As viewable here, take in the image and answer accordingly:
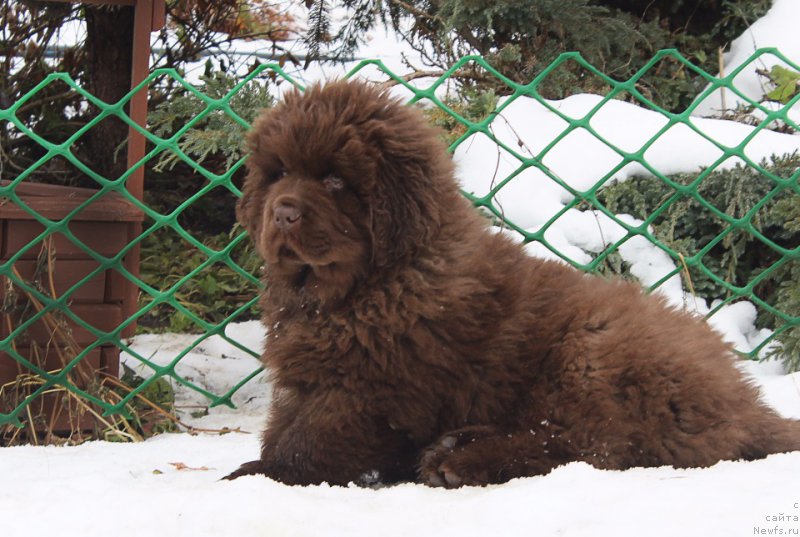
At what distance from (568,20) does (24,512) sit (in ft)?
12.9

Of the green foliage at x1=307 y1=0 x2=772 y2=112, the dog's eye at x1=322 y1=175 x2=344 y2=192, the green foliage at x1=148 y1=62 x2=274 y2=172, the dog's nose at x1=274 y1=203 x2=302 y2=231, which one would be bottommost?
the dog's nose at x1=274 y1=203 x2=302 y2=231

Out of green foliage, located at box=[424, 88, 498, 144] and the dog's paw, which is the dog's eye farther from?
green foliage, located at box=[424, 88, 498, 144]

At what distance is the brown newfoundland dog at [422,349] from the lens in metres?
2.76

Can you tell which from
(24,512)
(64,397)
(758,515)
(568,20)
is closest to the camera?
(758,515)

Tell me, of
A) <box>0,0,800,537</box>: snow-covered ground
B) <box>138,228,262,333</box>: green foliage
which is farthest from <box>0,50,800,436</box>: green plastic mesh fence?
<box>138,228,262,333</box>: green foliage

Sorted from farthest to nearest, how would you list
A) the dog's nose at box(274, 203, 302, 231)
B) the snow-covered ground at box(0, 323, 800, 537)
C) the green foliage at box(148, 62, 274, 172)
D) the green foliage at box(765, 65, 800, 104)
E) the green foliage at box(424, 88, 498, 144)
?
the green foliage at box(765, 65, 800, 104) < the green foliage at box(424, 88, 498, 144) < the green foliage at box(148, 62, 274, 172) < the dog's nose at box(274, 203, 302, 231) < the snow-covered ground at box(0, 323, 800, 537)

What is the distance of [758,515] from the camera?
227cm

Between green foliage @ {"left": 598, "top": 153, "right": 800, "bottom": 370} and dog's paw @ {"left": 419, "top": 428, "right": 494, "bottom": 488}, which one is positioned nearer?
dog's paw @ {"left": 419, "top": 428, "right": 494, "bottom": 488}

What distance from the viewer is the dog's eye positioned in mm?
2818

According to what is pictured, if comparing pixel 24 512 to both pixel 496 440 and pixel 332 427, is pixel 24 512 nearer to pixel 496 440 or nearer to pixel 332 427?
pixel 332 427

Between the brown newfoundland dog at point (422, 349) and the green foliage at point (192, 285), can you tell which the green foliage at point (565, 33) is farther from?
the brown newfoundland dog at point (422, 349)

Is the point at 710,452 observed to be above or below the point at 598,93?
below

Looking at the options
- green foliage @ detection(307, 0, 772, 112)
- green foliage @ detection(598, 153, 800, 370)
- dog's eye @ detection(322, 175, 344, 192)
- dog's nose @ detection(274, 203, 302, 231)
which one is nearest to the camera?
dog's nose @ detection(274, 203, 302, 231)

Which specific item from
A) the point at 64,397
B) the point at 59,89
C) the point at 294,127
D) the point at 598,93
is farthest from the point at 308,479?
the point at 59,89
